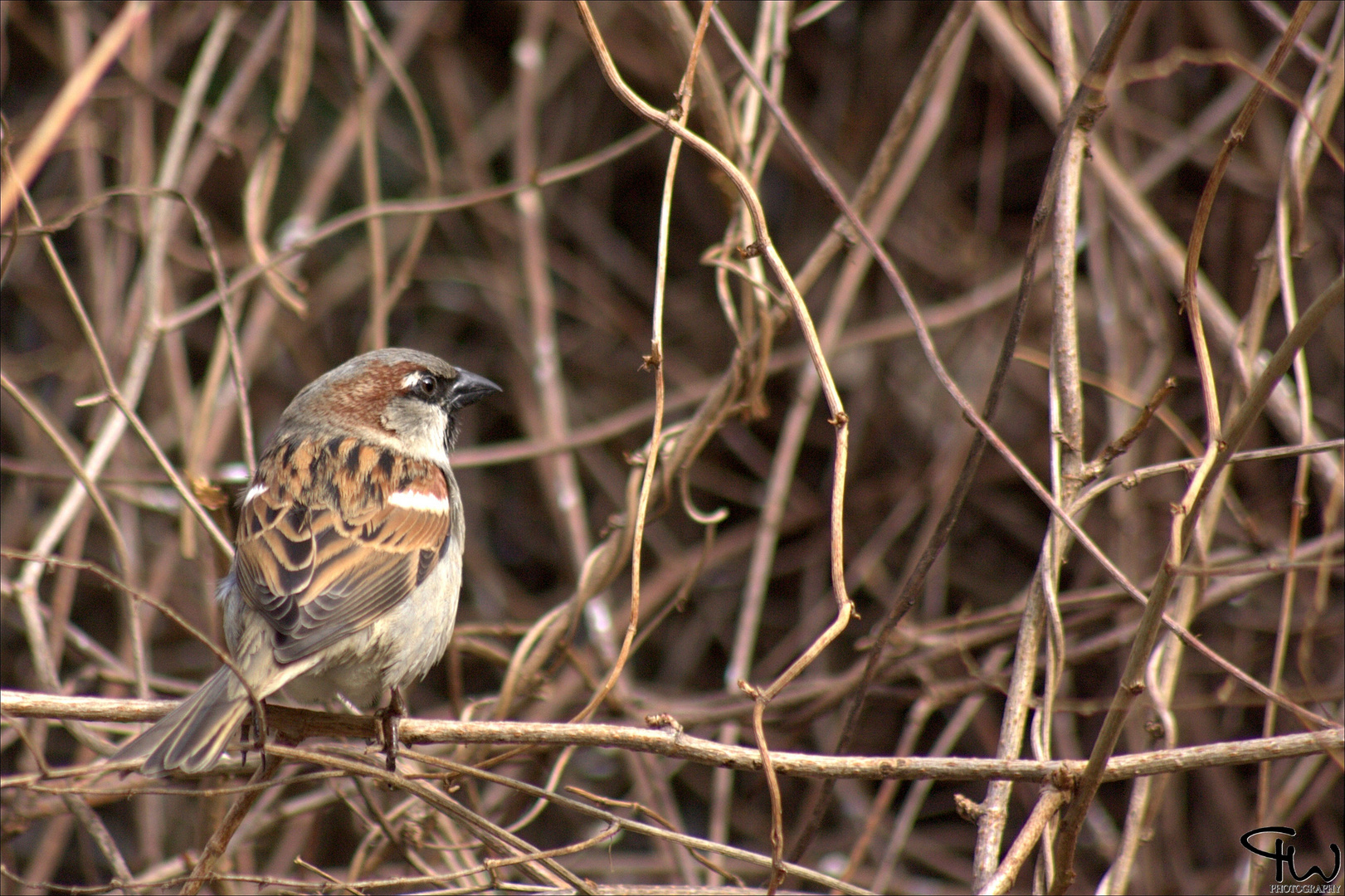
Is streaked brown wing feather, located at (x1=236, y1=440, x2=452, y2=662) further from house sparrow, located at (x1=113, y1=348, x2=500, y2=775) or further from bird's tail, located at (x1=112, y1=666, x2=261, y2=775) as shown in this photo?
bird's tail, located at (x1=112, y1=666, x2=261, y2=775)

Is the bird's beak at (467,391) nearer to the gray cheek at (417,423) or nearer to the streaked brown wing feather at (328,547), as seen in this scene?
the gray cheek at (417,423)

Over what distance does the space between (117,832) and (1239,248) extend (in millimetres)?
4254

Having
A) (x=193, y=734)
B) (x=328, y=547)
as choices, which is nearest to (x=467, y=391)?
(x=328, y=547)

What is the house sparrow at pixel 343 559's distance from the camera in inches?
81.7

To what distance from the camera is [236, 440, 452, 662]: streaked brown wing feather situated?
7.30ft

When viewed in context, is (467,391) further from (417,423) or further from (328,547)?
(328,547)

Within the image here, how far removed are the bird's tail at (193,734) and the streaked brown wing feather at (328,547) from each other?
0.69 ft

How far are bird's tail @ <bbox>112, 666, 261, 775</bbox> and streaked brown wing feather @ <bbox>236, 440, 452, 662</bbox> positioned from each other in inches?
8.3

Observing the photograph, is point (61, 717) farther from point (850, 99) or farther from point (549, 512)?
point (850, 99)

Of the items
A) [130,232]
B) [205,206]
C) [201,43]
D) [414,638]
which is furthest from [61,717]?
[201,43]

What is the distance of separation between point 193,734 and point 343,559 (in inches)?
23.3

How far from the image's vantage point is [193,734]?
1.86 metres

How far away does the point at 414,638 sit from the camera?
2381 millimetres

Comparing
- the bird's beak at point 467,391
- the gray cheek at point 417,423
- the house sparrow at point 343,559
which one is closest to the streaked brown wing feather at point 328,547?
the house sparrow at point 343,559
